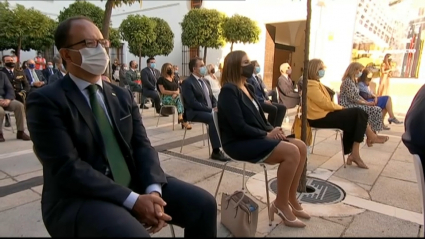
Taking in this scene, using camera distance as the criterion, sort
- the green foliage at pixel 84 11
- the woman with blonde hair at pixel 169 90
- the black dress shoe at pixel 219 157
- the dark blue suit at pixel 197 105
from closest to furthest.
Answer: the black dress shoe at pixel 219 157, the dark blue suit at pixel 197 105, the woman with blonde hair at pixel 169 90, the green foliage at pixel 84 11

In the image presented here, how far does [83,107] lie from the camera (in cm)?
143

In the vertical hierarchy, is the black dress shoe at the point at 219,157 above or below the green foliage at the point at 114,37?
below

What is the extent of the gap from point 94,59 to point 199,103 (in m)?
2.87

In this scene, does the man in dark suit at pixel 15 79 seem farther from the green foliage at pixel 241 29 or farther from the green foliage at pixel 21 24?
the green foliage at pixel 241 29

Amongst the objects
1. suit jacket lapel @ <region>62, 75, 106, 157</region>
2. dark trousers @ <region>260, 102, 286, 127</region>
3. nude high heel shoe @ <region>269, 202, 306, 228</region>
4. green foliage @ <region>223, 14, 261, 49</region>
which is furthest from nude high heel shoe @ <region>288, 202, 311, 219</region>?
green foliage @ <region>223, 14, 261, 49</region>

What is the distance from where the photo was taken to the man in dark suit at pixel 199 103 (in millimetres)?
4102

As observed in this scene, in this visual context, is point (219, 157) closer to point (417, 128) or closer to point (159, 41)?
point (417, 128)

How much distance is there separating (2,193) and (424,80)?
9.90 metres

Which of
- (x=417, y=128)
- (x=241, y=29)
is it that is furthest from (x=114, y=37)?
(x=417, y=128)

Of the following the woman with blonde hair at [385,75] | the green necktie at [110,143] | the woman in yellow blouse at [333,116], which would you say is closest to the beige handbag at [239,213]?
the green necktie at [110,143]

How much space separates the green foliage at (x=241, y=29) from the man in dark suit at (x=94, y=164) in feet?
31.7

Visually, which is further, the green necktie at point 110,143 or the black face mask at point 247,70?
the black face mask at point 247,70

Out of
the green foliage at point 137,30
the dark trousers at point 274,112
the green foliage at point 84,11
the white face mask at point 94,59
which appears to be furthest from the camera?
the green foliage at point 137,30

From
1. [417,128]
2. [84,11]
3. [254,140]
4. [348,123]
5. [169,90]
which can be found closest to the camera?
[417,128]
